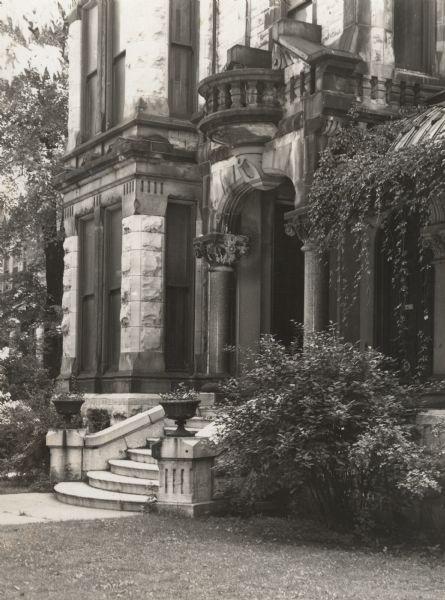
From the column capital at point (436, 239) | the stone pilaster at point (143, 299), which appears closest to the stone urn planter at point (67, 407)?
the stone pilaster at point (143, 299)

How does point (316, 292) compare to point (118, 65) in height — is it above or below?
below

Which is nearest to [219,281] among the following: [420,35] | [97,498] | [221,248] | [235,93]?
[221,248]

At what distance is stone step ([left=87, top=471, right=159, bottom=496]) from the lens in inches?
552

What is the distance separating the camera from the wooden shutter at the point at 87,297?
65.8ft

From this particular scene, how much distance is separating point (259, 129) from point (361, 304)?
309 cm

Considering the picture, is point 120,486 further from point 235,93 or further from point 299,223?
point 235,93

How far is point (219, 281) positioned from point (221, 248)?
555mm

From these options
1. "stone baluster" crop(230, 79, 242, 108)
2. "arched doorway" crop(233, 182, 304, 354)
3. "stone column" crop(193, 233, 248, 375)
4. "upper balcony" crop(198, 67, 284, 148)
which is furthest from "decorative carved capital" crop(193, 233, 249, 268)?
"stone baluster" crop(230, 79, 242, 108)

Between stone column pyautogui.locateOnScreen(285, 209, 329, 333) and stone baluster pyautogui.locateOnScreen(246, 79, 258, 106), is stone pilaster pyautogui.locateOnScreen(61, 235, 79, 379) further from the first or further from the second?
stone column pyautogui.locateOnScreen(285, 209, 329, 333)


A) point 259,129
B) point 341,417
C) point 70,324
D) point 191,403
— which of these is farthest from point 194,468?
point 70,324

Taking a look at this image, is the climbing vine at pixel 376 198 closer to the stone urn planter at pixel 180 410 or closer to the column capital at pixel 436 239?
the column capital at pixel 436 239

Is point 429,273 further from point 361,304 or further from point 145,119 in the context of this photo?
point 145,119

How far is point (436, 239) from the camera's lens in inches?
509

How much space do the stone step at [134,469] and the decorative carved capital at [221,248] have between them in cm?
372
